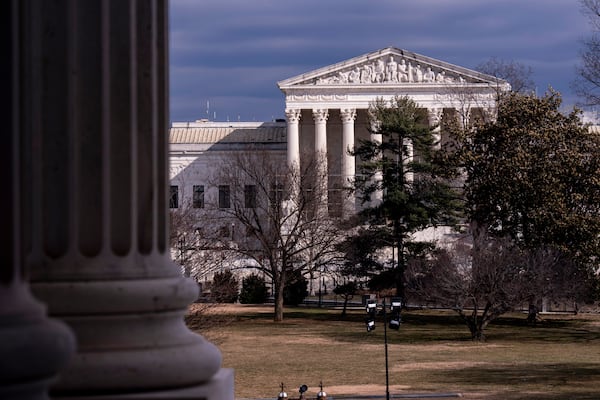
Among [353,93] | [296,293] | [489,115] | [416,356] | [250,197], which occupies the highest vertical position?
[353,93]

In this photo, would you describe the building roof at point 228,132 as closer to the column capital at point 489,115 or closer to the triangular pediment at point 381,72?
the triangular pediment at point 381,72

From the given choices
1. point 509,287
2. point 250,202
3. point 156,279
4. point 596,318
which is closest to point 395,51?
point 250,202

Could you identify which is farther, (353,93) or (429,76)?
(353,93)

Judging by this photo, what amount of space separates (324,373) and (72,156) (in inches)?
1270

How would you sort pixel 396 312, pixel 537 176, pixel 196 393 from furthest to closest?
pixel 537 176 → pixel 396 312 → pixel 196 393

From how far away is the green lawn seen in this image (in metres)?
31.9

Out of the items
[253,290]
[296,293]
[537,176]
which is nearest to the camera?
[537,176]

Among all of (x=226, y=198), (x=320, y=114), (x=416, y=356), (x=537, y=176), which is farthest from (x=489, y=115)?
(x=320, y=114)

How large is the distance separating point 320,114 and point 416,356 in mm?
56284

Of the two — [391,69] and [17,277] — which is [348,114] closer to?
[391,69]

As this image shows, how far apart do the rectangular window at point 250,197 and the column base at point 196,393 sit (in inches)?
2396

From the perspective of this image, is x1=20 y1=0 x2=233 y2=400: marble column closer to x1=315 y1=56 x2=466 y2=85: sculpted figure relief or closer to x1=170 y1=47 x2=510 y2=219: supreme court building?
x1=170 y1=47 x2=510 y2=219: supreme court building

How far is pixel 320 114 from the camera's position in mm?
96375

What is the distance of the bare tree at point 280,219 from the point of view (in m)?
62.7
